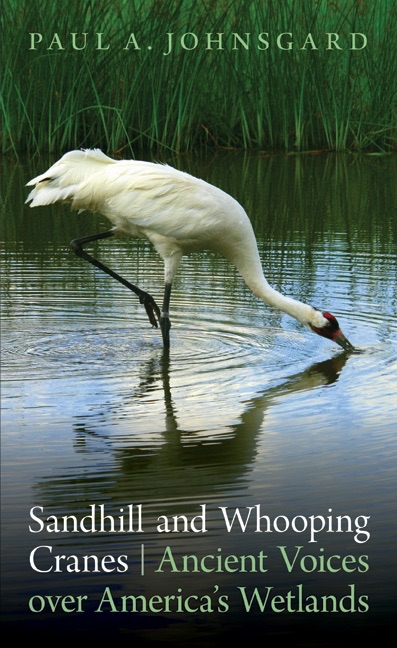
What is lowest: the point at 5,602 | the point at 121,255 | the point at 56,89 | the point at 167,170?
the point at 5,602

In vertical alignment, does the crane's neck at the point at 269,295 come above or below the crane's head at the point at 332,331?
above

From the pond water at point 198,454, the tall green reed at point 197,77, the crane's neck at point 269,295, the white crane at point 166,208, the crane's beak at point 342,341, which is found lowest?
the pond water at point 198,454

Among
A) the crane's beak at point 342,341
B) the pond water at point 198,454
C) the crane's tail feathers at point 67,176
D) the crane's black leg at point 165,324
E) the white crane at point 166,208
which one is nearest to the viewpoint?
the pond water at point 198,454

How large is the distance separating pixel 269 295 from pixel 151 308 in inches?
30.4

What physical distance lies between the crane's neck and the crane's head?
0.09 metres

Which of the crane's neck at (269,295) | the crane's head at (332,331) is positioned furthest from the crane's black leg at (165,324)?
the crane's head at (332,331)

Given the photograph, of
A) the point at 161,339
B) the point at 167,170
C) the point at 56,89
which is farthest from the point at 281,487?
the point at 56,89

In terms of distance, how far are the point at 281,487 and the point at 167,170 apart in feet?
10.9

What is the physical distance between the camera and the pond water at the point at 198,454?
13.5 feet

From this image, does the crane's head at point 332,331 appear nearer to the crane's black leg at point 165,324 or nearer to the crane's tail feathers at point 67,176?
the crane's black leg at point 165,324

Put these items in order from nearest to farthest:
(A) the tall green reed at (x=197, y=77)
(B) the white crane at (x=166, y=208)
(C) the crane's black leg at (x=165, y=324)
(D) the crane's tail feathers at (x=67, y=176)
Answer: (C) the crane's black leg at (x=165, y=324)
(B) the white crane at (x=166, y=208)
(D) the crane's tail feathers at (x=67, y=176)
(A) the tall green reed at (x=197, y=77)

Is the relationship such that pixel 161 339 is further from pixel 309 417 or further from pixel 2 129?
pixel 2 129

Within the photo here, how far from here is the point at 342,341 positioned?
7.36m

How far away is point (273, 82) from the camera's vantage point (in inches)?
660
